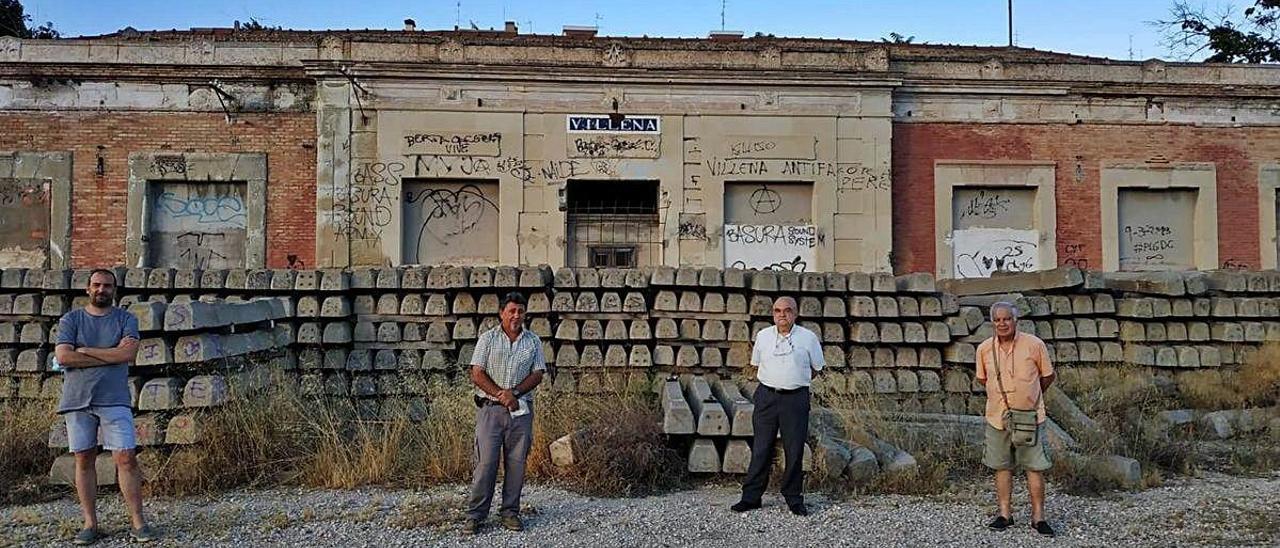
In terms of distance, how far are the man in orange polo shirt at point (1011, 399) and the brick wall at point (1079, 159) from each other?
11.3 meters

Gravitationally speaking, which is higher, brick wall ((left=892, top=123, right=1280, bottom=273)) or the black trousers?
brick wall ((left=892, top=123, right=1280, bottom=273))

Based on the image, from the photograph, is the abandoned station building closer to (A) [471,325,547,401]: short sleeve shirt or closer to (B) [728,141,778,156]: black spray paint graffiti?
(B) [728,141,778,156]: black spray paint graffiti

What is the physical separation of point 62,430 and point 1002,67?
658 inches

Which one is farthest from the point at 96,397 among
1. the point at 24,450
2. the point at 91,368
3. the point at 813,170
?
the point at 813,170

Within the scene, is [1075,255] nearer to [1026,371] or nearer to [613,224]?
[613,224]

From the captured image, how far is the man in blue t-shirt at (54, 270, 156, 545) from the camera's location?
19.2 ft

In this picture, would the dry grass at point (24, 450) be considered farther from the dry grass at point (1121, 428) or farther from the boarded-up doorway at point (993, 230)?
the boarded-up doorway at point (993, 230)

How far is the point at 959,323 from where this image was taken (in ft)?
32.8

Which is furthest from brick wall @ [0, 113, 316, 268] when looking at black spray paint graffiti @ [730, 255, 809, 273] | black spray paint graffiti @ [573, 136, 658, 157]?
black spray paint graffiti @ [730, 255, 809, 273]

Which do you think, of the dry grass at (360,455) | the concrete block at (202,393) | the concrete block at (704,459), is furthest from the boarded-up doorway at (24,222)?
the concrete block at (704,459)

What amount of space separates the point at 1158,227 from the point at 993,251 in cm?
358

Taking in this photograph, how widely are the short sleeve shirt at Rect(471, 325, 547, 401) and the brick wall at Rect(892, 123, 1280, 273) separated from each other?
12.5 meters

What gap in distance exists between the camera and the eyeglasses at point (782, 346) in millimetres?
6594

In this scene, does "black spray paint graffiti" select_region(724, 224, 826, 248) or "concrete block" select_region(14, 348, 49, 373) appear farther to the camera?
"black spray paint graffiti" select_region(724, 224, 826, 248)
